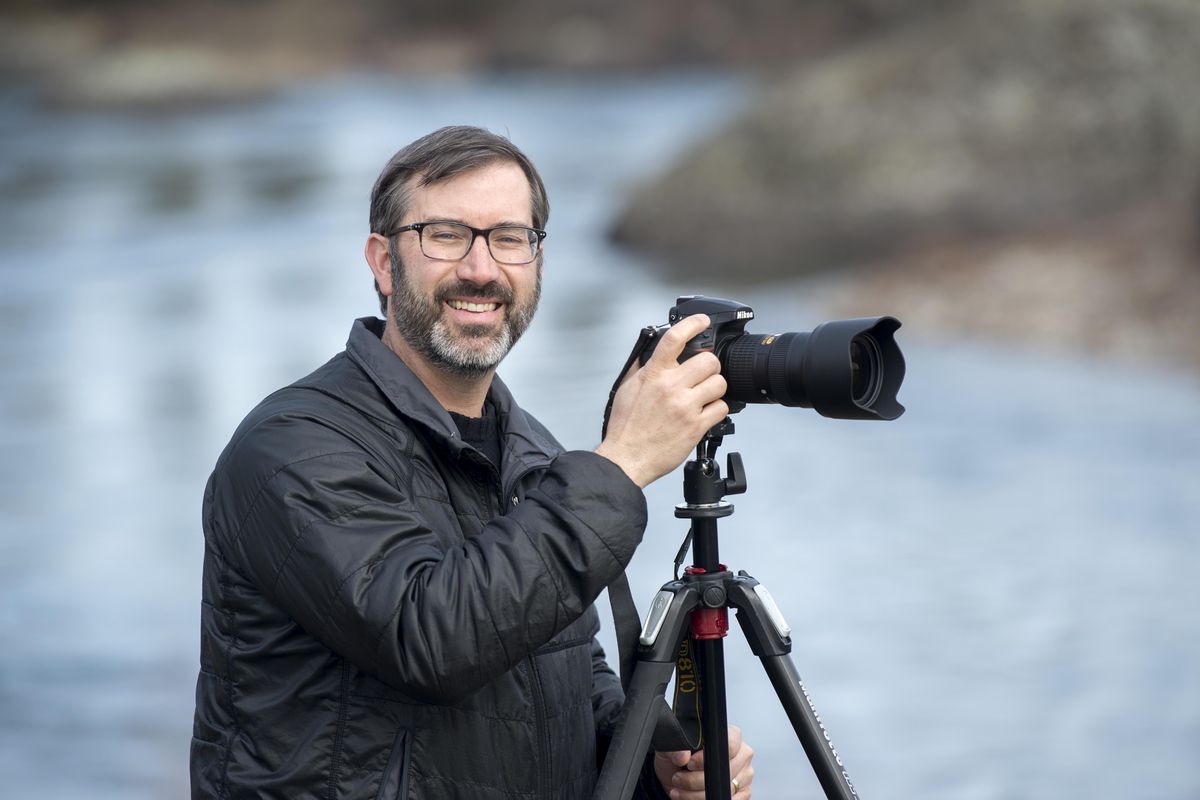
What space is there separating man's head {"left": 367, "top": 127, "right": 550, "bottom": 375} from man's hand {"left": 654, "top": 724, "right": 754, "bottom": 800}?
0.61m

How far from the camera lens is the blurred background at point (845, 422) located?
469 cm

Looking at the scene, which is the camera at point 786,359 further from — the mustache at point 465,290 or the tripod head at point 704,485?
the mustache at point 465,290

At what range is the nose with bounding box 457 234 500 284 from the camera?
79.0 inches

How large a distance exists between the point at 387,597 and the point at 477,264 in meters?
0.49

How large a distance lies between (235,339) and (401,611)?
10.8m

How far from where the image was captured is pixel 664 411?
1.88 metres

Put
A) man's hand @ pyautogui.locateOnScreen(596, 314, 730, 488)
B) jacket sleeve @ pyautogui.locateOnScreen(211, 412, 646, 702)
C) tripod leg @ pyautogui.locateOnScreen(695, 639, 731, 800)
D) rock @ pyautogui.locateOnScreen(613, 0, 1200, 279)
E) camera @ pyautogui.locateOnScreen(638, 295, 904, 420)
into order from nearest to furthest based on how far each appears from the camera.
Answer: jacket sleeve @ pyautogui.locateOnScreen(211, 412, 646, 702) < man's hand @ pyautogui.locateOnScreen(596, 314, 730, 488) < camera @ pyautogui.locateOnScreen(638, 295, 904, 420) < tripod leg @ pyautogui.locateOnScreen(695, 639, 731, 800) < rock @ pyautogui.locateOnScreen(613, 0, 1200, 279)

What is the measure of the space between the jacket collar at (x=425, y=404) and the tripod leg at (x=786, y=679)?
0.33 m

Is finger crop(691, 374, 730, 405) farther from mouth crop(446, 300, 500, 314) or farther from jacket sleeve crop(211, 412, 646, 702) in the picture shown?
mouth crop(446, 300, 500, 314)

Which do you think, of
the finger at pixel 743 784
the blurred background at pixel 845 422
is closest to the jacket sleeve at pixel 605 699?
the finger at pixel 743 784

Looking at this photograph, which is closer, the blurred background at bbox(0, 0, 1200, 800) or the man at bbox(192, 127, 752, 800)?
the man at bbox(192, 127, 752, 800)

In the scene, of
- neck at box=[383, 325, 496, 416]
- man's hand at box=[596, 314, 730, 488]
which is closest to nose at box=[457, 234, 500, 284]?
neck at box=[383, 325, 496, 416]

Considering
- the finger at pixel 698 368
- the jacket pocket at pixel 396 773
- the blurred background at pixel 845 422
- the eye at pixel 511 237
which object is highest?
the blurred background at pixel 845 422

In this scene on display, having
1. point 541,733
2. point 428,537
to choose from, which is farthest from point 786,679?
point 428,537
